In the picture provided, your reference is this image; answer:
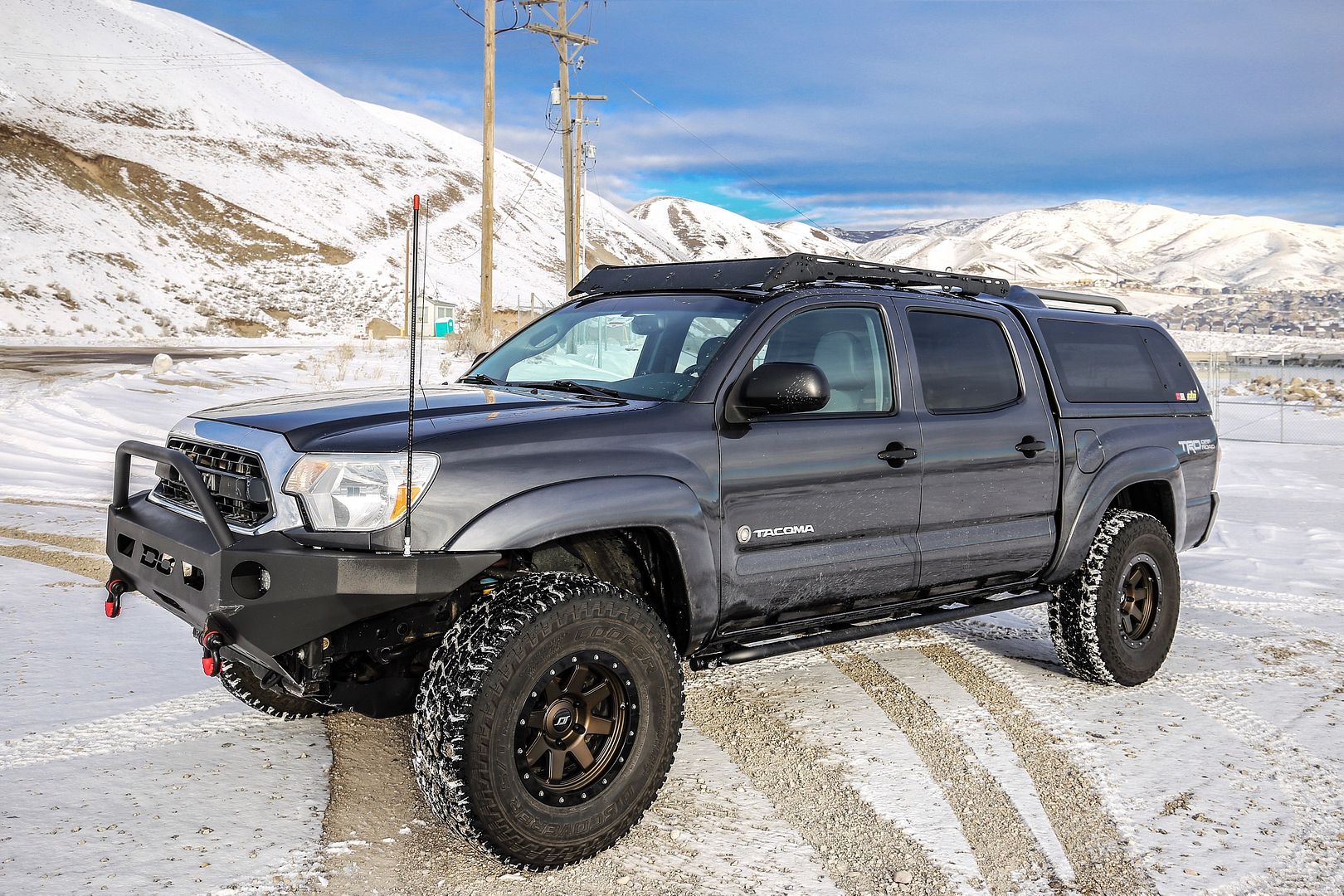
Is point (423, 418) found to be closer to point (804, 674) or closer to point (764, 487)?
point (764, 487)

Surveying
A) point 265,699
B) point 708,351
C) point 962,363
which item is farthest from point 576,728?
point 962,363

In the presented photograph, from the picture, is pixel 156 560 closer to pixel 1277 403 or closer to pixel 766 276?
pixel 766 276

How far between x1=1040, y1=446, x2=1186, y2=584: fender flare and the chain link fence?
14.2 m

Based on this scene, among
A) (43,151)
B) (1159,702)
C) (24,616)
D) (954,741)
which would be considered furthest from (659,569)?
(43,151)

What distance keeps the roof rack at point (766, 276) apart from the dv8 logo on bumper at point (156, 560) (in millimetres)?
2262

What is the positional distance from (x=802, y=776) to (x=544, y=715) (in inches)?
51.3

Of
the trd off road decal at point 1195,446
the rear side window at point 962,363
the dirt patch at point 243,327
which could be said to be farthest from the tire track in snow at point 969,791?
the dirt patch at point 243,327

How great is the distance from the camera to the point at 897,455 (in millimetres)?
4449

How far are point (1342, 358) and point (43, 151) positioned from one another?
70.4 meters

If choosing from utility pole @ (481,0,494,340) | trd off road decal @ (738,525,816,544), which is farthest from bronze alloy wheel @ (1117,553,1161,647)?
utility pole @ (481,0,494,340)

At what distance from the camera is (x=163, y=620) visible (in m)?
6.02

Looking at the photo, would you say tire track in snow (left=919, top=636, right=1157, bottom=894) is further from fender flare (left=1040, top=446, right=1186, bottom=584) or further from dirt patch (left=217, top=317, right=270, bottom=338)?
dirt patch (left=217, top=317, right=270, bottom=338)

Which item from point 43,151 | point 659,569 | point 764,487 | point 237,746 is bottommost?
point 237,746

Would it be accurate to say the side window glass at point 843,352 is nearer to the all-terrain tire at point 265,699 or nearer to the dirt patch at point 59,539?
the all-terrain tire at point 265,699
